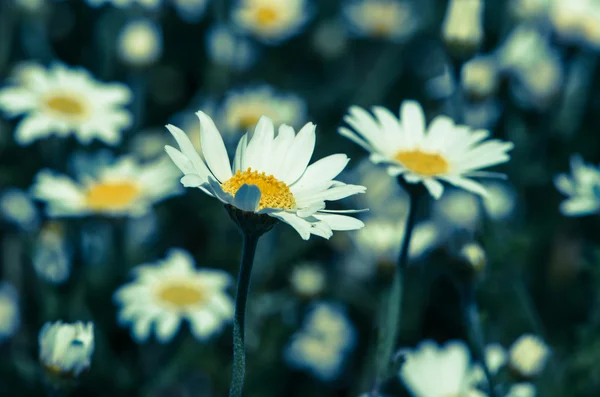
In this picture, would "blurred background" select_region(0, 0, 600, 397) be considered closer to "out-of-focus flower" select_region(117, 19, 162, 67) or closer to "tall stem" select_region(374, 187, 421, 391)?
"out-of-focus flower" select_region(117, 19, 162, 67)

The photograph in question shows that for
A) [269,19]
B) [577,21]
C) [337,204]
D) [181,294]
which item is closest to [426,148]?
[181,294]

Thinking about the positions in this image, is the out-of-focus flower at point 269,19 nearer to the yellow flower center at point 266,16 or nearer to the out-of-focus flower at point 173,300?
the yellow flower center at point 266,16

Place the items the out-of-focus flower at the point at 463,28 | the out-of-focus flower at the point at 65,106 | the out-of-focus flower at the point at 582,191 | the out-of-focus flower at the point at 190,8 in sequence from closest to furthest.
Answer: the out-of-focus flower at the point at 582,191, the out-of-focus flower at the point at 463,28, the out-of-focus flower at the point at 65,106, the out-of-focus flower at the point at 190,8

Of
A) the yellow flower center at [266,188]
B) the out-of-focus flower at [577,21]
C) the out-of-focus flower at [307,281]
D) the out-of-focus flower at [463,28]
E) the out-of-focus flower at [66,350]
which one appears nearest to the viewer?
the yellow flower center at [266,188]

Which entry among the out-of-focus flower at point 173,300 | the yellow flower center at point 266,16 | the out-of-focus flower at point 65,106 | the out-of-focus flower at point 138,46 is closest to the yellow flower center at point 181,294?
the out-of-focus flower at point 173,300

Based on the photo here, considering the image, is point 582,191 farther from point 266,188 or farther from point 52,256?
point 52,256

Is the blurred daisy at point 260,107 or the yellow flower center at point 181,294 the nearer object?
the yellow flower center at point 181,294
